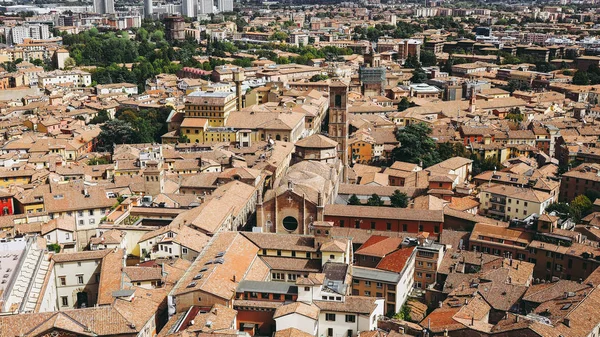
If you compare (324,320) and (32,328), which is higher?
(32,328)

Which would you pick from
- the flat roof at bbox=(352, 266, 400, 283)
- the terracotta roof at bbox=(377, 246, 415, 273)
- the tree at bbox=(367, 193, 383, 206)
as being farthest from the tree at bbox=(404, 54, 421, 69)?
the flat roof at bbox=(352, 266, 400, 283)

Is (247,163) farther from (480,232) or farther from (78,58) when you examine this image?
(78,58)

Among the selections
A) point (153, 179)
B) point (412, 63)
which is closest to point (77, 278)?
point (153, 179)

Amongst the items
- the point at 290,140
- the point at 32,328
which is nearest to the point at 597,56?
Answer: the point at 290,140

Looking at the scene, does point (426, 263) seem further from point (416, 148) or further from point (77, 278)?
point (416, 148)

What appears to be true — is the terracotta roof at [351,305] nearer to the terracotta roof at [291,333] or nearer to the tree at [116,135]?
the terracotta roof at [291,333]

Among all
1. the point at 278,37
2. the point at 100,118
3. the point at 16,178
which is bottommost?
the point at 16,178
